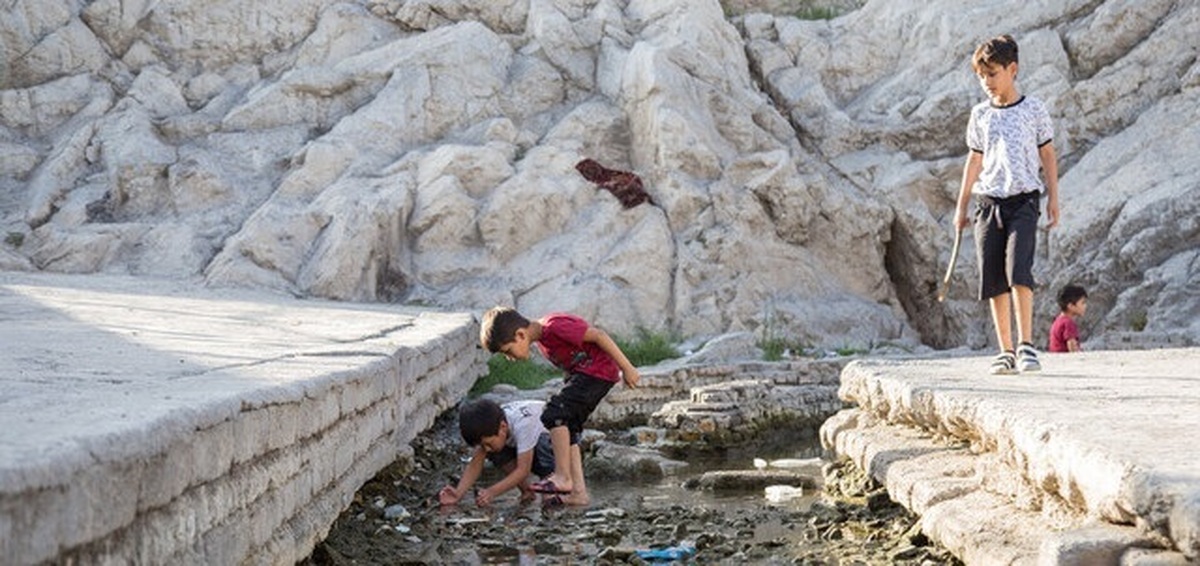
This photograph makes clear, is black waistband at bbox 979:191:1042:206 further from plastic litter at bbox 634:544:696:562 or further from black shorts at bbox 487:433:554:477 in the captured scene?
black shorts at bbox 487:433:554:477

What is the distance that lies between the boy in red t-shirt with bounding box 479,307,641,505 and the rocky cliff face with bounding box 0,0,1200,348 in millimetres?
10875

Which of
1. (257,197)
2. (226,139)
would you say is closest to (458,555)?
(257,197)

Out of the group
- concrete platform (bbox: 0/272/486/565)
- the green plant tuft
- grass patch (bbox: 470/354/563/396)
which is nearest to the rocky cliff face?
the green plant tuft

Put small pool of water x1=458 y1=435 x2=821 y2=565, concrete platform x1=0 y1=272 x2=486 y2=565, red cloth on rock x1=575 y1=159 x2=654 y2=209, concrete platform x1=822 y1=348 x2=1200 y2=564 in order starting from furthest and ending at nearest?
red cloth on rock x1=575 y1=159 x2=654 y2=209 → small pool of water x1=458 y1=435 x2=821 y2=565 → concrete platform x1=822 y1=348 x2=1200 y2=564 → concrete platform x1=0 y1=272 x2=486 y2=565

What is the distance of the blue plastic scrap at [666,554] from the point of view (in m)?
5.82

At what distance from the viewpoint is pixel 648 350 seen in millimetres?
16641

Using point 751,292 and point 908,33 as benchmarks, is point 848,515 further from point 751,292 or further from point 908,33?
point 908,33

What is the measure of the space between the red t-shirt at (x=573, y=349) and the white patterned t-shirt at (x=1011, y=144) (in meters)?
2.58

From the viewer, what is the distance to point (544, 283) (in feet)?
63.1

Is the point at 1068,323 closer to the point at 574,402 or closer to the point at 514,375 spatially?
the point at 574,402

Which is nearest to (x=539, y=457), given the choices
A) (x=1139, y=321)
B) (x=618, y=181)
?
(x=1139, y=321)

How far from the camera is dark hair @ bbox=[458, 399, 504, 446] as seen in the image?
25.3 feet

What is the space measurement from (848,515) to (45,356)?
429 centimetres

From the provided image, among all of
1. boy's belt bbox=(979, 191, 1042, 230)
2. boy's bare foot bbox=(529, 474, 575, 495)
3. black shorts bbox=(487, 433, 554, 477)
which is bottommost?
boy's bare foot bbox=(529, 474, 575, 495)
